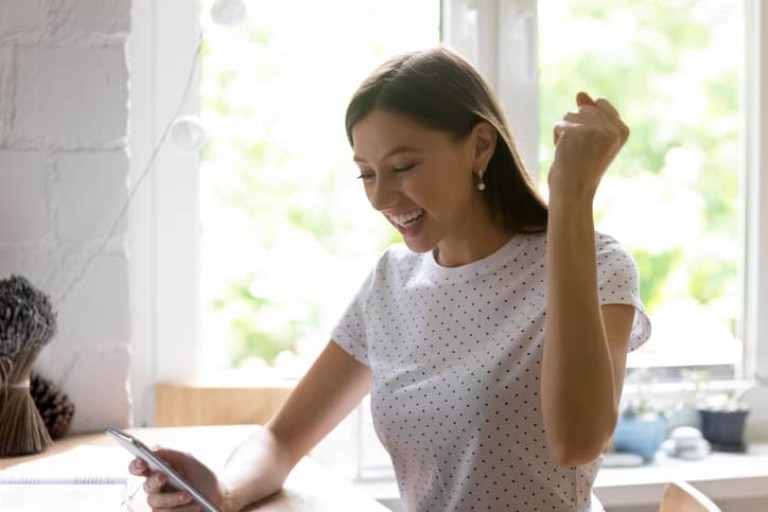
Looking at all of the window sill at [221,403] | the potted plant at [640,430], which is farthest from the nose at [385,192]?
the potted plant at [640,430]

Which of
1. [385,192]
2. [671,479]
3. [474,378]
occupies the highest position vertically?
[385,192]

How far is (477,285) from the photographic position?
1.50 meters

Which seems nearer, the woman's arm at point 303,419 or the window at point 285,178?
the woman's arm at point 303,419

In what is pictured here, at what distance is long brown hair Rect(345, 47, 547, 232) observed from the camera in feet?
4.68

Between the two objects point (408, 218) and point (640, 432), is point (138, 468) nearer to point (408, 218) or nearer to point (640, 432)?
point (408, 218)

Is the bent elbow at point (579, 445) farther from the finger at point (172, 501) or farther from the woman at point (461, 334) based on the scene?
the finger at point (172, 501)

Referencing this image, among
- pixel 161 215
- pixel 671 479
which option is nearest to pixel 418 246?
pixel 161 215

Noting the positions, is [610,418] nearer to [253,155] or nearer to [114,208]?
[114,208]

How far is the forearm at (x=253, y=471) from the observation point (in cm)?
137

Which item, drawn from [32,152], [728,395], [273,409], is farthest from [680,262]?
[32,152]

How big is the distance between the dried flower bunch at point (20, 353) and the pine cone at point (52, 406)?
2.8 inches

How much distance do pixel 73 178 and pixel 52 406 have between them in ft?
1.05

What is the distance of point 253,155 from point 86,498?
→ 0.83 metres

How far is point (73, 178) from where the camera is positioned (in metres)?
1.74
